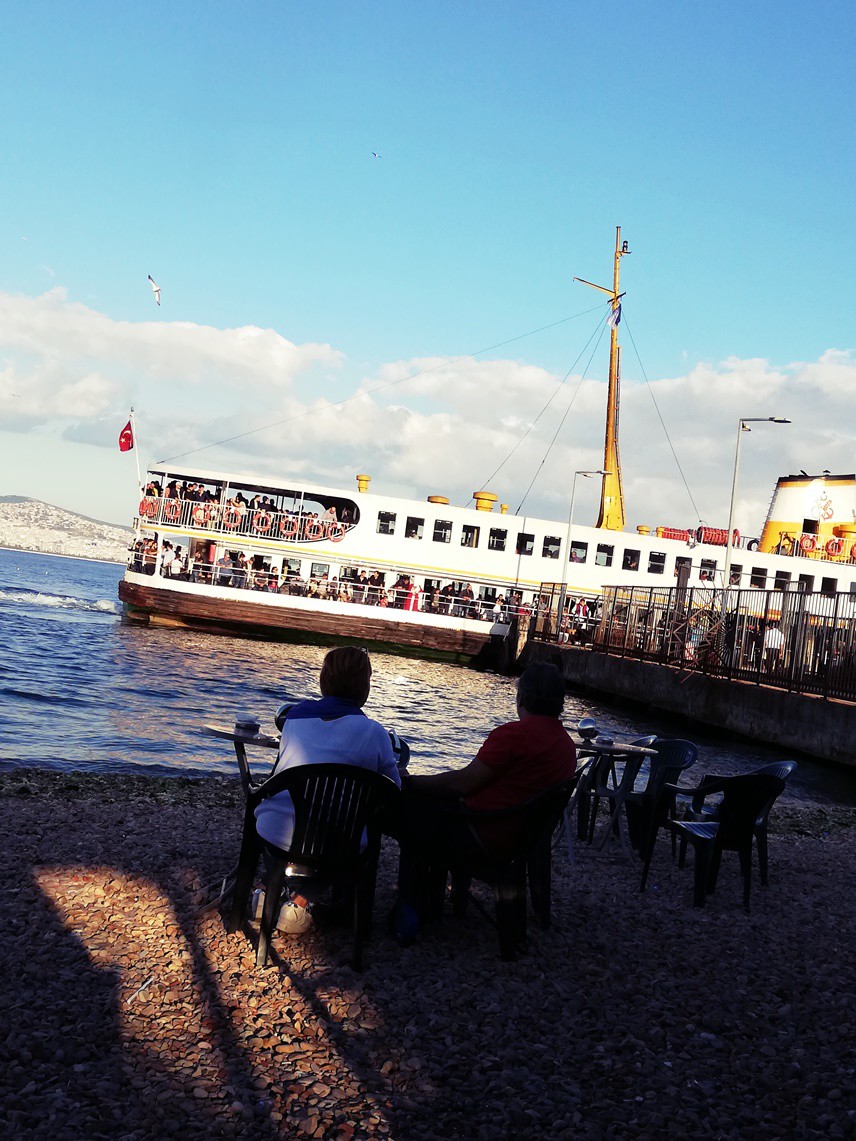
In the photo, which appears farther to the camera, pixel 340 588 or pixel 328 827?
pixel 340 588

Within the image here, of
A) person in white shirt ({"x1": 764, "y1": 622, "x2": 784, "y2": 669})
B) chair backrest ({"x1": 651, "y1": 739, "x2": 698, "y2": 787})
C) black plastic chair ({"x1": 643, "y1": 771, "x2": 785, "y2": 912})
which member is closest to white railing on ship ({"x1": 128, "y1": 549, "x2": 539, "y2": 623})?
person in white shirt ({"x1": 764, "y1": 622, "x2": 784, "y2": 669})

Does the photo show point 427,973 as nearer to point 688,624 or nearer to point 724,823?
point 724,823

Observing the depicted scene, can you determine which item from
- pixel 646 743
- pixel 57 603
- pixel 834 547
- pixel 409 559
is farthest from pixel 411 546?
pixel 646 743

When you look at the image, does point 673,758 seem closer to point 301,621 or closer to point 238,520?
point 301,621

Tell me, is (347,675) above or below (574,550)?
below

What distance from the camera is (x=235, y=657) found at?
30594 mm

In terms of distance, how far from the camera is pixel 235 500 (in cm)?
4069

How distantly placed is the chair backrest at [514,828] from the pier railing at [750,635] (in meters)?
15.0

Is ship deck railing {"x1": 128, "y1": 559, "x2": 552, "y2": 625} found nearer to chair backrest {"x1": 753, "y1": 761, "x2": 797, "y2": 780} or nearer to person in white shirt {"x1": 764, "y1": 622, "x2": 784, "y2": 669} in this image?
person in white shirt {"x1": 764, "y1": 622, "x2": 784, "y2": 669}

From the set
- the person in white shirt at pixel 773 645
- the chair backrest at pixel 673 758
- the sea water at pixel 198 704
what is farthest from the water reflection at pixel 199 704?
the chair backrest at pixel 673 758

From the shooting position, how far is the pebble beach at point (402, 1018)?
3428 mm

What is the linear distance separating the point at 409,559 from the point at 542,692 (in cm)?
3684

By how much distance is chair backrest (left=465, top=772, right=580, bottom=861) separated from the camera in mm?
5012

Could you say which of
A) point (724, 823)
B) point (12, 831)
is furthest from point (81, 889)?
point (724, 823)
